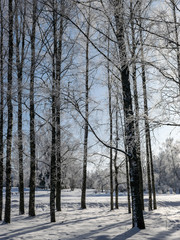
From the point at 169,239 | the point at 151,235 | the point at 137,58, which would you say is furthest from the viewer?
the point at 151,235

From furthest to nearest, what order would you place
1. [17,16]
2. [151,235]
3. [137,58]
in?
[17,16]
[151,235]
[137,58]

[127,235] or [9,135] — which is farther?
[9,135]

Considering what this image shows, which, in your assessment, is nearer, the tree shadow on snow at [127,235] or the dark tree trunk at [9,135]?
the tree shadow on snow at [127,235]

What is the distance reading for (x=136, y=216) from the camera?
19.9ft

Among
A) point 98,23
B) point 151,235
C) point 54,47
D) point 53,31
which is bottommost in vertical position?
point 151,235

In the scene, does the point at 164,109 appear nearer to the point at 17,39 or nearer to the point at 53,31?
the point at 53,31

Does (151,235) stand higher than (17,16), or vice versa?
(17,16)

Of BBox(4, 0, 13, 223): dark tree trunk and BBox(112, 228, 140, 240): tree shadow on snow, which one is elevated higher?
BBox(4, 0, 13, 223): dark tree trunk

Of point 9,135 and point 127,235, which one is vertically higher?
point 9,135

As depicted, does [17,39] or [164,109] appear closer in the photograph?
[164,109]

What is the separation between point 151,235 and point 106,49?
16.2ft

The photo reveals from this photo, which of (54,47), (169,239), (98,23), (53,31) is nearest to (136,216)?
(169,239)

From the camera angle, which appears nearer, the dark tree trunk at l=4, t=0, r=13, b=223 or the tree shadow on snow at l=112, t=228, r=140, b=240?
the tree shadow on snow at l=112, t=228, r=140, b=240

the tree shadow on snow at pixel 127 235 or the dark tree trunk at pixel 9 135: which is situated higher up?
the dark tree trunk at pixel 9 135
